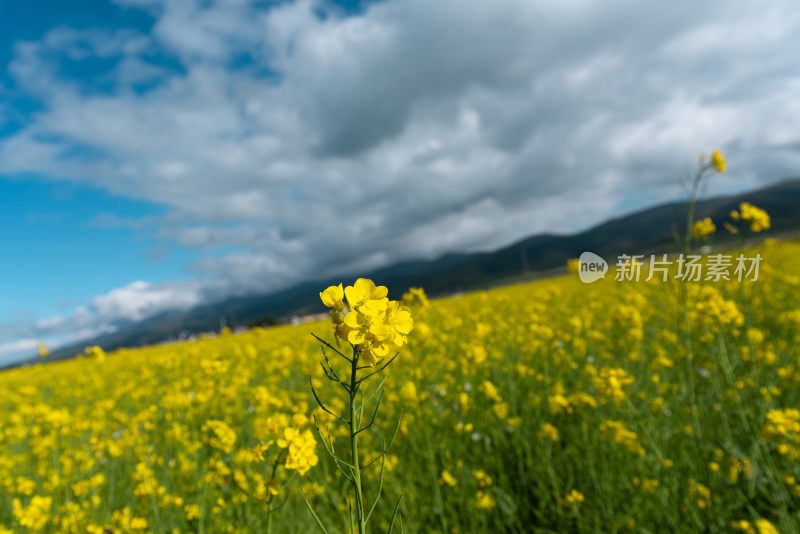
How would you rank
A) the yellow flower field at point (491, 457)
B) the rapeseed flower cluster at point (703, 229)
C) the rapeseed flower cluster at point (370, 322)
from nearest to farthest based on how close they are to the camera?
1. the rapeseed flower cluster at point (370, 322)
2. the yellow flower field at point (491, 457)
3. the rapeseed flower cluster at point (703, 229)

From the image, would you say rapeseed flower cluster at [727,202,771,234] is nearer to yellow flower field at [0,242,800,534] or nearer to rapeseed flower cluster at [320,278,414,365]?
yellow flower field at [0,242,800,534]

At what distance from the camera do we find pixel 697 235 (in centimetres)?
377

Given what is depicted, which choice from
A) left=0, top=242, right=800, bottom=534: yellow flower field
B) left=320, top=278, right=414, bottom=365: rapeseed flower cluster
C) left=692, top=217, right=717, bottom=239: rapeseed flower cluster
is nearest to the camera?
left=320, top=278, right=414, bottom=365: rapeseed flower cluster

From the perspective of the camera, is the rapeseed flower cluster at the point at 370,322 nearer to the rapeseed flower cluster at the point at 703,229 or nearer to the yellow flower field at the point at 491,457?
the yellow flower field at the point at 491,457

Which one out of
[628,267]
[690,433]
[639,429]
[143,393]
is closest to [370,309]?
[639,429]

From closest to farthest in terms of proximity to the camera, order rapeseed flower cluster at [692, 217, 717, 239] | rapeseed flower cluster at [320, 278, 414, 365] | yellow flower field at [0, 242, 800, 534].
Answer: rapeseed flower cluster at [320, 278, 414, 365]
yellow flower field at [0, 242, 800, 534]
rapeseed flower cluster at [692, 217, 717, 239]

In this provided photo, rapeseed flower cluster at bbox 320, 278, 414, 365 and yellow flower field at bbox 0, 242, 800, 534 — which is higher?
rapeseed flower cluster at bbox 320, 278, 414, 365

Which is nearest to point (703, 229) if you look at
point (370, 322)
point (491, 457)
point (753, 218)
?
point (753, 218)

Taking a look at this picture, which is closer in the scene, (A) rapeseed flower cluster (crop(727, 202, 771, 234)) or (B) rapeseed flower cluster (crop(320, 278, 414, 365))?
(B) rapeseed flower cluster (crop(320, 278, 414, 365))

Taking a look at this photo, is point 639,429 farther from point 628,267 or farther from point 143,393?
point 143,393

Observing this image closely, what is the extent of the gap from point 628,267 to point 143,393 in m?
7.41

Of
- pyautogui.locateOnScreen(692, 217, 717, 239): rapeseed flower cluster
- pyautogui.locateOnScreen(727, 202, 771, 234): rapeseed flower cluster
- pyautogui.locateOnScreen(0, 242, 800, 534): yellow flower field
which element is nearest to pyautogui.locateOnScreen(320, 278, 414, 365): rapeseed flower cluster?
pyautogui.locateOnScreen(0, 242, 800, 534): yellow flower field

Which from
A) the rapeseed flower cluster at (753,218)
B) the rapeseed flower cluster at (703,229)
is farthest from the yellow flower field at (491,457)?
the rapeseed flower cluster at (753,218)

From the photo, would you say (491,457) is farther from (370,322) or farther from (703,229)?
(370,322)
